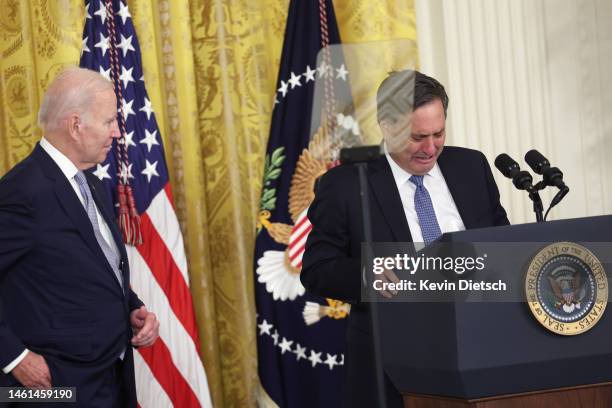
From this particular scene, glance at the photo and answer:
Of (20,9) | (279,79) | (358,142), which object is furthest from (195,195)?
(358,142)

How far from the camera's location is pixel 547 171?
245 cm

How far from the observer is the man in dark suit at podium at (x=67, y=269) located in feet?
8.52

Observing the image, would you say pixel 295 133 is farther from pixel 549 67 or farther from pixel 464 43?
pixel 549 67

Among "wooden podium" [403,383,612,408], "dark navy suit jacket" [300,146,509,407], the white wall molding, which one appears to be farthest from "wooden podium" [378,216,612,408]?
the white wall molding

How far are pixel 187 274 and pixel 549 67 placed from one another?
2313 millimetres

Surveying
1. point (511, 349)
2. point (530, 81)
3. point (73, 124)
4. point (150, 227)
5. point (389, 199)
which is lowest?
point (511, 349)

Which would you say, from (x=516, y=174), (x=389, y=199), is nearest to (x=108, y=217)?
(x=389, y=199)

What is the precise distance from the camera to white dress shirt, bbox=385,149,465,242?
8.68 ft

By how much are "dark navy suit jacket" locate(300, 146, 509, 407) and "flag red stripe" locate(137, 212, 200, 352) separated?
1275 mm

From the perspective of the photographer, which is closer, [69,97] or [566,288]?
[566,288]

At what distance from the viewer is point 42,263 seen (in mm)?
2645

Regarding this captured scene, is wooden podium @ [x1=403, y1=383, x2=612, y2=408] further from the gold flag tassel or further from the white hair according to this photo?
A: the gold flag tassel

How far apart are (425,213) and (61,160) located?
1.22 meters

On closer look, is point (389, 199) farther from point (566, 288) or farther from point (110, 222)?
point (110, 222)
